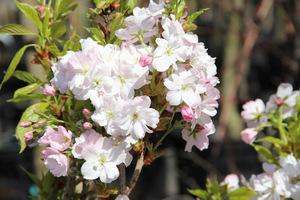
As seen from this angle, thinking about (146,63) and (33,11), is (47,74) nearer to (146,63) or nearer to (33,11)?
(33,11)

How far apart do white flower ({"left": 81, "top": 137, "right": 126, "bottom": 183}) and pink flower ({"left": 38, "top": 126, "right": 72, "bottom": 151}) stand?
0.04 meters

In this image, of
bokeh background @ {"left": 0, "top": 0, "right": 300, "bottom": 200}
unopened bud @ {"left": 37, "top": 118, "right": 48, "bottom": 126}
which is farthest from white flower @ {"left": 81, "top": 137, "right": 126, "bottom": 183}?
bokeh background @ {"left": 0, "top": 0, "right": 300, "bottom": 200}

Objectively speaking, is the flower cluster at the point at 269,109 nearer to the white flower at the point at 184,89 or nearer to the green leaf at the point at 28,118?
the white flower at the point at 184,89

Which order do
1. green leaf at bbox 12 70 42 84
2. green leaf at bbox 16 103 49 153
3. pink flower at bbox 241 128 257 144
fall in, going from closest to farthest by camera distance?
green leaf at bbox 16 103 49 153 → green leaf at bbox 12 70 42 84 → pink flower at bbox 241 128 257 144

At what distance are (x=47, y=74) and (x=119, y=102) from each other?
0.88ft

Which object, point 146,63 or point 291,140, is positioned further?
point 291,140

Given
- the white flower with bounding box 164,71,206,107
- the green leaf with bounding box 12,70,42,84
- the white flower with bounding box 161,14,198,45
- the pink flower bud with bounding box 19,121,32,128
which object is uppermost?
the white flower with bounding box 161,14,198,45

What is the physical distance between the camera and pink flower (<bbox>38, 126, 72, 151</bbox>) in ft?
2.52

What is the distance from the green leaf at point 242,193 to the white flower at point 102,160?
0.40 m

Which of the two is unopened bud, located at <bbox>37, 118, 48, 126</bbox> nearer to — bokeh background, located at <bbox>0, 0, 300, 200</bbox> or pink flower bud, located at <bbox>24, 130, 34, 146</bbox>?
pink flower bud, located at <bbox>24, 130, 34, 146</bbox>

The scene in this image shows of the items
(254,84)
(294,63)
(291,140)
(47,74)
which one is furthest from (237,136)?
(47,74)

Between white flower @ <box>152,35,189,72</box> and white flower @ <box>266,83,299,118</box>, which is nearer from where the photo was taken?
white flower @ <box>152,35,189,72</box>

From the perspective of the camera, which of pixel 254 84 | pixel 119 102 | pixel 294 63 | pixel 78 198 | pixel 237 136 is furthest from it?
pixel 254 84

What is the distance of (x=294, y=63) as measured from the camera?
216 centimetres
